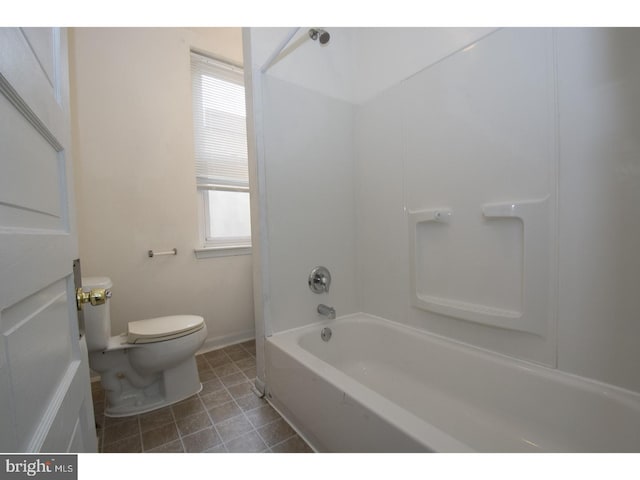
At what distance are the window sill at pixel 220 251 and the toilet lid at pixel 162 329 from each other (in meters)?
0.59

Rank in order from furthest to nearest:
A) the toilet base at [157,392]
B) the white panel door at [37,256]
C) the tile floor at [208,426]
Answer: the toilet base at [157,392] → the tile floor at [208,426] → the white panel door at [37,256]

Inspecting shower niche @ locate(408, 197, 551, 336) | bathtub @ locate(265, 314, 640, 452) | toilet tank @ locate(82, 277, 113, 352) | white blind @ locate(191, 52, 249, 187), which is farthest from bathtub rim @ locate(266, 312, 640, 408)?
white blind @ locate(191, 52, 249, 187)

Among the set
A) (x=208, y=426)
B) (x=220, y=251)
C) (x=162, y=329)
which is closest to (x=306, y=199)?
(x=220, y=251)

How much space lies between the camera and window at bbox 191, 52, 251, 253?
2.16m

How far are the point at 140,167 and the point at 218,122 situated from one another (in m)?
0.70

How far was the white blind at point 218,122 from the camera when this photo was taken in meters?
2.15

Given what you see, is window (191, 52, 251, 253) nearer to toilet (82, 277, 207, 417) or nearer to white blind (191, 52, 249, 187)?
white blind (191, 52, 249, 187)

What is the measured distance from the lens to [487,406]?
1.22 m

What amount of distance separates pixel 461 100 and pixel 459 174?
1.14 ft

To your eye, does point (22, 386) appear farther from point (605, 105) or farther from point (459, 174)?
point (605, 105)

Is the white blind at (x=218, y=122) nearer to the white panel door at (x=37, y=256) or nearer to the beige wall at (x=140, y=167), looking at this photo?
the beige wall at (x=140, y=167)

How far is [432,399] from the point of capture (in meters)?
1.38

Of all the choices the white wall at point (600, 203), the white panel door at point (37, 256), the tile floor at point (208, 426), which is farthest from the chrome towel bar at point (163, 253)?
the white wall at point (600, 203)
